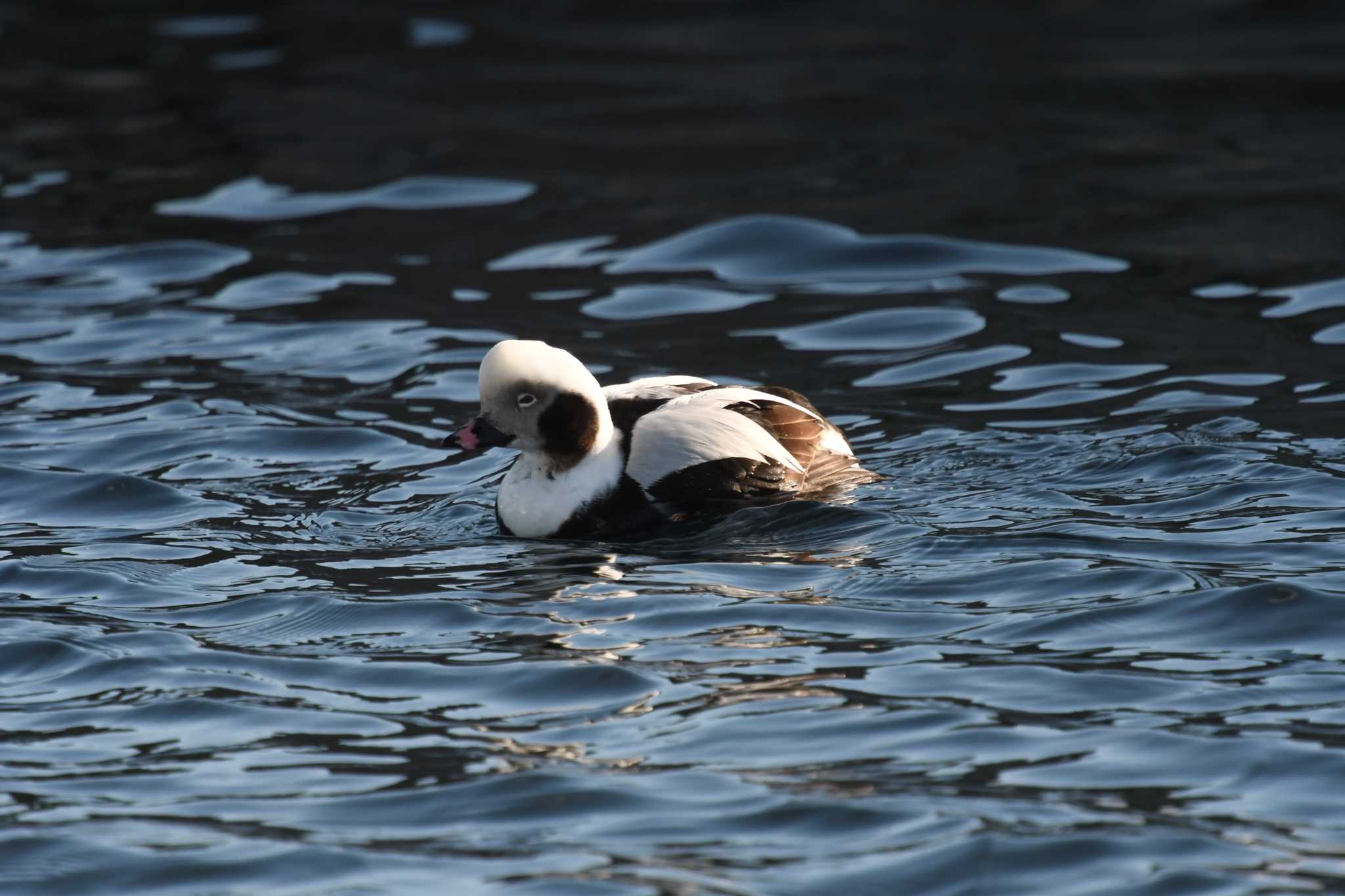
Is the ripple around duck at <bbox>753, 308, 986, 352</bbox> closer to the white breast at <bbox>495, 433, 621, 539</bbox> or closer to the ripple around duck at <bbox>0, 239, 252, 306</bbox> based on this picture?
the white breast at <bbox>495, 433, 621, 539</bbox>

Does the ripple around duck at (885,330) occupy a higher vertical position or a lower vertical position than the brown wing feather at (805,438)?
lower

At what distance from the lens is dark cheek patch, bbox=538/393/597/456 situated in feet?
25.4

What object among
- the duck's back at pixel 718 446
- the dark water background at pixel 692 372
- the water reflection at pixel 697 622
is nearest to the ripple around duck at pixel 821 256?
the dark water background at pixel 692 372

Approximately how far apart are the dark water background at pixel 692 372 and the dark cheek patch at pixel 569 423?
0.45 m

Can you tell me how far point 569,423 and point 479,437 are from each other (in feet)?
1.17

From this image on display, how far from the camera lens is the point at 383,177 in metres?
15.5

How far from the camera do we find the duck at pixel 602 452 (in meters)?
7.72

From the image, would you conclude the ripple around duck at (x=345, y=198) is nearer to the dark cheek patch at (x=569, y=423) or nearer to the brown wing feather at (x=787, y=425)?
the brown wing feather at (x=787, y=425)

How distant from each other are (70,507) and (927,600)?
158 inches

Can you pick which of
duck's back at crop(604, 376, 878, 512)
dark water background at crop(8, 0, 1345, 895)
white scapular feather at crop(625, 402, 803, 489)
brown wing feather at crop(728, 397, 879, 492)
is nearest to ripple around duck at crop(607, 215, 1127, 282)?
dark water background at crop(8, 0, 1345, 895)

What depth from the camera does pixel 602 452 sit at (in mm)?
7820

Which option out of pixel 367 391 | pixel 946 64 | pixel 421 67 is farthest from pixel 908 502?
pixel 421 67

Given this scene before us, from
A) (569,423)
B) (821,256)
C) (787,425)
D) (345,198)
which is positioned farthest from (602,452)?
(345,198)

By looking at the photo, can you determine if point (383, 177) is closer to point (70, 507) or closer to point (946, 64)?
point (946, 64)
